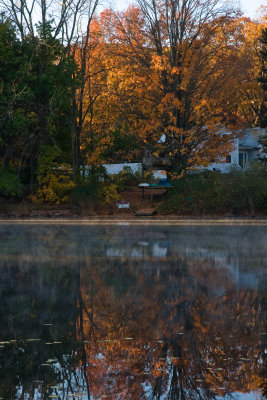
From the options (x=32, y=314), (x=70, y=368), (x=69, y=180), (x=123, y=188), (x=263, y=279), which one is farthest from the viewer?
(x=123, y=188)

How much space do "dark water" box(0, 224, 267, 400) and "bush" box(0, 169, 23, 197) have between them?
14.9m

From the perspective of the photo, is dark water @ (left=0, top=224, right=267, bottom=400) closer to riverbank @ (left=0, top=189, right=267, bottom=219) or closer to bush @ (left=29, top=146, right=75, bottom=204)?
riverbank @ (left=0, top=189, right=267, bottom=219)

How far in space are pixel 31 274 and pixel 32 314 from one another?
3.64 metres

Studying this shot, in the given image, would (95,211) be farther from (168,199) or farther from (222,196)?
(222,196)

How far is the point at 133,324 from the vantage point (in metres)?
7.52

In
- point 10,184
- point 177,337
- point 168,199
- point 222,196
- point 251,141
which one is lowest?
point 168,199

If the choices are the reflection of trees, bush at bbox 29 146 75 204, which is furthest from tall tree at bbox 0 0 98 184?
the reflection of trees

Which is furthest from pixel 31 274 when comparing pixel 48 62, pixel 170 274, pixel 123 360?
pixel 48 62

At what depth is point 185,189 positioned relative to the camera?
30.8 m

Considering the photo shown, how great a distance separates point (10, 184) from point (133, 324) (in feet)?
78.5

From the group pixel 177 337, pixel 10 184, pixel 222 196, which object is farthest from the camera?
pixel 10 184

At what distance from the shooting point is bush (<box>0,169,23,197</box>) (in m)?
30.5

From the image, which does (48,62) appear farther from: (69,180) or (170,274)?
(170,274)

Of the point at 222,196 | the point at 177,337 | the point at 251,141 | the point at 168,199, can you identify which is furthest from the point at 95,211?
the point at 251,141
